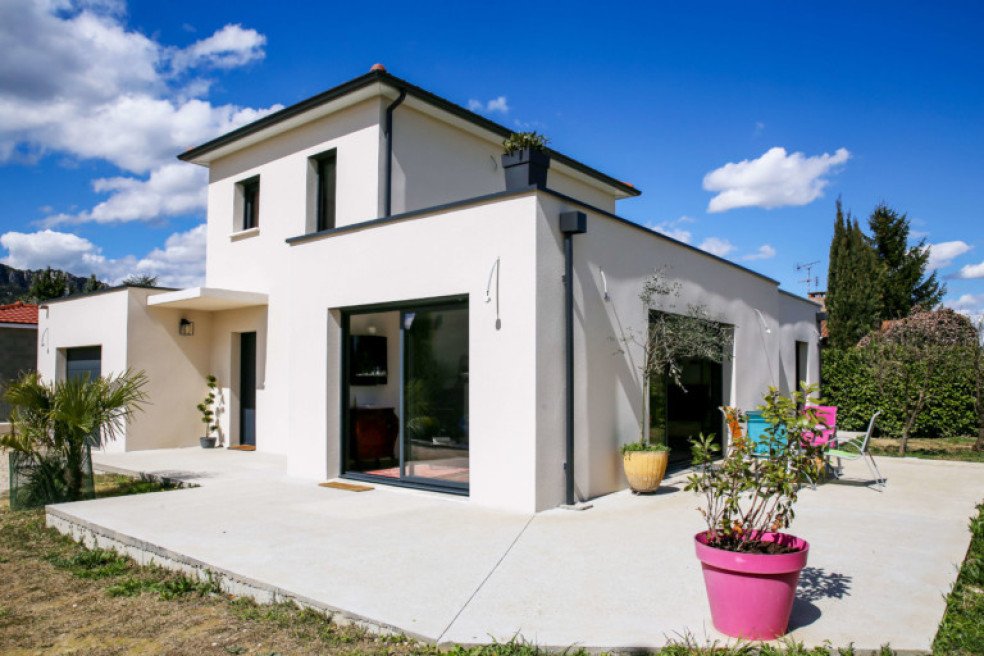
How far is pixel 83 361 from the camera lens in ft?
49.7

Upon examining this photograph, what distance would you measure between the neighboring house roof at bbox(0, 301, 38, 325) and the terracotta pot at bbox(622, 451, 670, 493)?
20.1m

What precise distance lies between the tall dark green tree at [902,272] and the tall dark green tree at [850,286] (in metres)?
3.12

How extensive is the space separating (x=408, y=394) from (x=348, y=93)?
5278 mm

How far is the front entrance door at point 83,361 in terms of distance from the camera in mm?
14602

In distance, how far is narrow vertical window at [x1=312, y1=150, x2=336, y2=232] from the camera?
1195cm

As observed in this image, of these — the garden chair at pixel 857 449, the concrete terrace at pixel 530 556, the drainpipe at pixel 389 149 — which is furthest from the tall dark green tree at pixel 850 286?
the drainpipe at pixel 389 149

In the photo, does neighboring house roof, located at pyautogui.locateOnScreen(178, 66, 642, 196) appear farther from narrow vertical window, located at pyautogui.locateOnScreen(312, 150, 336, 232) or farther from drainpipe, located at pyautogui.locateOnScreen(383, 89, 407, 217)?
narrow vertical window, located at pyautogui.locateOnScreen(312, 150, 336, 232)

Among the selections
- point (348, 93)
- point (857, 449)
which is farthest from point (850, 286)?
point (348, 93)

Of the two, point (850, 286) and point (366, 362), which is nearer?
point (366, 362)

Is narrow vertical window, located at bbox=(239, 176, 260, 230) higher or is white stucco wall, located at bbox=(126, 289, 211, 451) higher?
narrow vertical window, located at bbox=(239, 176, 260, 230)

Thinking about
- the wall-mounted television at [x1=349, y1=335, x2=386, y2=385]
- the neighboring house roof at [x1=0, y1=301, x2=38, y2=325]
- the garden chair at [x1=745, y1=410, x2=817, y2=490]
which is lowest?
the garden chair at [x1=745, y1=410, x2=817, y2=490]

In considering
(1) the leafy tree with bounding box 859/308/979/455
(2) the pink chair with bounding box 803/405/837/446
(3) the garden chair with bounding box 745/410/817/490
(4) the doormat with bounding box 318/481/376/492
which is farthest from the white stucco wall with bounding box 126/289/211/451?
(1) the leafy tree with bounding box 859/308/979/455

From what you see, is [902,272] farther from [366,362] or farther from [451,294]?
[451,294]

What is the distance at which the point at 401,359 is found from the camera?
8672 millimetres
